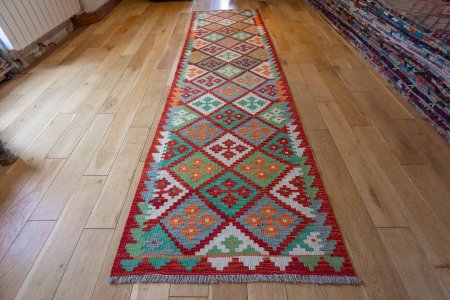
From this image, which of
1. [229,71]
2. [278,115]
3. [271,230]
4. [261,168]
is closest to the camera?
[271,230]

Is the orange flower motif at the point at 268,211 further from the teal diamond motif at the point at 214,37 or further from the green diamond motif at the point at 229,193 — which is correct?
the teal diamond motif at the point at 214,37

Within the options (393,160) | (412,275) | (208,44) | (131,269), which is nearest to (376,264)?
(412,275)

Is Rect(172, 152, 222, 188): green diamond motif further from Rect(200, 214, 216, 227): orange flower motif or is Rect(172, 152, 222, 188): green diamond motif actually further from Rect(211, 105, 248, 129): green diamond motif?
Rect(211, 105, 248, 129): green diamond motif

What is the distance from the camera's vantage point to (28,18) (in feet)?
6.93

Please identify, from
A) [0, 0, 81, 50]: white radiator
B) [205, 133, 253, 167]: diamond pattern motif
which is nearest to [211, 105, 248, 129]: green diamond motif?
[205, 133, 253, 167]: diamond pattern motif

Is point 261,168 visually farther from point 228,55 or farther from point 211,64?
point 228,55

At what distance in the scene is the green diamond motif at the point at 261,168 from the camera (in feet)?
4.09

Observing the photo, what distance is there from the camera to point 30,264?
3.20 ft

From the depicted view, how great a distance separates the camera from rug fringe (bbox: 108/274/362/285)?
0.90 meters

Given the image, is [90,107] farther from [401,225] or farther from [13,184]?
[401,225]

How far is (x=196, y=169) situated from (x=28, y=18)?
6.59ft

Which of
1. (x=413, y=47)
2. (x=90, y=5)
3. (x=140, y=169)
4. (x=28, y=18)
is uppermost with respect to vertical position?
(x=413, y=47)

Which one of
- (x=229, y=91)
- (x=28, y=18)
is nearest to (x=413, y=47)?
(x=229, y=91)

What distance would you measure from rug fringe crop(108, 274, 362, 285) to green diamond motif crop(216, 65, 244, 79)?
1434mm
